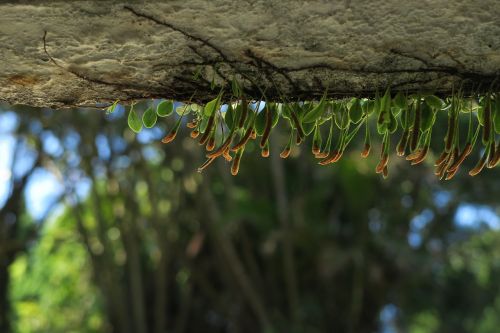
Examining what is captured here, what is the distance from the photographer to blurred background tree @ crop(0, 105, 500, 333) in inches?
372

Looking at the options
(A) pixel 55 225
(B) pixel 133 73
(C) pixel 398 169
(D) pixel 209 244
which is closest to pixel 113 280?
(D) pixel 209 244

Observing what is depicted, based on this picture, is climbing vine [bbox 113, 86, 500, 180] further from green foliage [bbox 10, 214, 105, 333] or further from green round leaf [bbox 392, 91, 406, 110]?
green foliage [bbox 10, 214, 105, 333]

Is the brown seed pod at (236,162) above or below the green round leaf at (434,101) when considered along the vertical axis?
below

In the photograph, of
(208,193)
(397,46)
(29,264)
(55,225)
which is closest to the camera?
(397,46)

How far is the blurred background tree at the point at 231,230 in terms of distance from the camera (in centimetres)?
944

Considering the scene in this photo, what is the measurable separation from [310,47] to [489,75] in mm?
495

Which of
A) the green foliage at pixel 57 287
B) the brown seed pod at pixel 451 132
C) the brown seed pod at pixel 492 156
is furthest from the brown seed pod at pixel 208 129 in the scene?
the green foliage at pixel 57 287

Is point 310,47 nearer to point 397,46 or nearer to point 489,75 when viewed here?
point 397,46

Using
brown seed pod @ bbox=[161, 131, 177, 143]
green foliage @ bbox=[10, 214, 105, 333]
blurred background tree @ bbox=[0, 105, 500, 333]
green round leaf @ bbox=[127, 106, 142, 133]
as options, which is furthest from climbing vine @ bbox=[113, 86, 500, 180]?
green foliage @ bbox=[10, 214, 105, 333]

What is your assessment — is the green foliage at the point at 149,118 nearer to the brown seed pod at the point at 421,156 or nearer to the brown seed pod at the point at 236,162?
the brown seed pod at the point at 236,162

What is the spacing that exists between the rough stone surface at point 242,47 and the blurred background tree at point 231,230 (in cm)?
656

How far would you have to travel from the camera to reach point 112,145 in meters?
9.66

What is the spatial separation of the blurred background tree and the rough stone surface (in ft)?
21.5

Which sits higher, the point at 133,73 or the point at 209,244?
the point at 133,73
